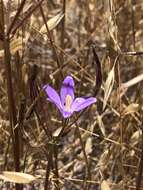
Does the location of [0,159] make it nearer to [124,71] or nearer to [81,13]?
[124,71]

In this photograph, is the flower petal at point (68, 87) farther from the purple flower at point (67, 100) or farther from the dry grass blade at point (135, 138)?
the dry grass blade at point (135, 138)

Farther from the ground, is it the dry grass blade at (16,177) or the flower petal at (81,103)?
the flower petal at (81,103)

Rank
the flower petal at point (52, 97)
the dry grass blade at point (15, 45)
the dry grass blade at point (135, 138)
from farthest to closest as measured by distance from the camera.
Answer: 1. the dry grass blade at point (135, 138)
2. the dry grass blade at point (15, 45)
3. the flower petal at point (52, 97)

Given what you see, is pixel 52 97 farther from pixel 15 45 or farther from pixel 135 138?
pixel 135 138

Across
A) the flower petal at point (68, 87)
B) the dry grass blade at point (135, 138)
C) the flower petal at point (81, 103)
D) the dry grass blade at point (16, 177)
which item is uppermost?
the flower petal at point (68, 87)

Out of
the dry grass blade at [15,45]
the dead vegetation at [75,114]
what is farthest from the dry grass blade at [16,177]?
the dry grass blade at [15,45]

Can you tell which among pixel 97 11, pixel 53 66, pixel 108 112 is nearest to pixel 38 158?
pixel 108 112

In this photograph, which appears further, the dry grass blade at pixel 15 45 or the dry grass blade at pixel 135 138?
the dry grass blade at pixel 135 138

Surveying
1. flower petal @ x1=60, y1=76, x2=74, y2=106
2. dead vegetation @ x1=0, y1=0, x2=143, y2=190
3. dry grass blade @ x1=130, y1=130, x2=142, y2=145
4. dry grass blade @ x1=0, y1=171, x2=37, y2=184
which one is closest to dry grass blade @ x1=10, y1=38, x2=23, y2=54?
dead vegetation @ x1=0, y1=0, x2=143, y2=190

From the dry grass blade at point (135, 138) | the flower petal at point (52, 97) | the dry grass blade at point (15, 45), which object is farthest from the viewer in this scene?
the dry grass blade at point (135, 138)
